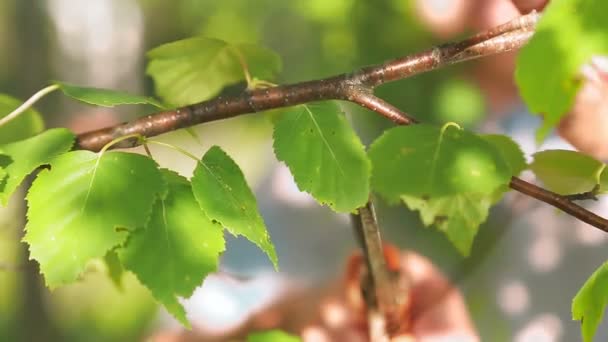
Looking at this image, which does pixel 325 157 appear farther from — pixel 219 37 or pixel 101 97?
pixel 219 37

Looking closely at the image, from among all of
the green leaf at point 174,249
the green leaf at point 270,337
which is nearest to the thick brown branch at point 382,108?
the green leaf at point 174,249

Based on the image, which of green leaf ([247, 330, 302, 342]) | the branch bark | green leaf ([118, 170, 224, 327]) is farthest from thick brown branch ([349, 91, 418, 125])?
green leaf ([247, 330, 302, 342])

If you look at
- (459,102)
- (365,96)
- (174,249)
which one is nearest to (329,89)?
(365,96)

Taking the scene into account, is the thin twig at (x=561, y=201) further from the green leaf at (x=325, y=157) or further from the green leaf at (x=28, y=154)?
the green leaf at (x=28, y=154)

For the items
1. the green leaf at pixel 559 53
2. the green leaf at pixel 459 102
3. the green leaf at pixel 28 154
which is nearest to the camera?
the green leaf at pixel 559 53

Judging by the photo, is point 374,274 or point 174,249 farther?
point 374,274

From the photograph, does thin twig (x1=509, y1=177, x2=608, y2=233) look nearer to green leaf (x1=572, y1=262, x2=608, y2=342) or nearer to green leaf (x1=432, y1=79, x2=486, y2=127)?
green leaf (x1=572, y1=262, x2=608, y2=342)
